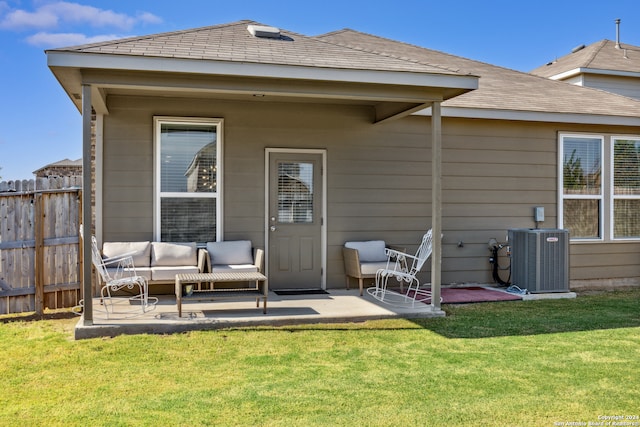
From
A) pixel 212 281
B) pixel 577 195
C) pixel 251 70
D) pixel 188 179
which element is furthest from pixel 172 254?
pixel 577 195

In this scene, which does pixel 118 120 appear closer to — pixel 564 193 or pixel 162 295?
pixel 162 295

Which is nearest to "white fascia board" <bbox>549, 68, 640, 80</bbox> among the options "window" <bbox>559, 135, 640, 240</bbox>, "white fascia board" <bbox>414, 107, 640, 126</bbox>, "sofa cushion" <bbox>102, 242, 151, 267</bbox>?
"window" <bbox>559, 135, 640, 240</bbox>

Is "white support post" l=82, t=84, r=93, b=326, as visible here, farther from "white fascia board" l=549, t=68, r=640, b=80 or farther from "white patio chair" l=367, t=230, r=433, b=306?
"white fascia board" l=549, t=68, r=640, b=80

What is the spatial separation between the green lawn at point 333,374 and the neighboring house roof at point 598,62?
7577mm

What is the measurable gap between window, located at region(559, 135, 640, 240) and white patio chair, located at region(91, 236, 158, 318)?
6210 millimetres

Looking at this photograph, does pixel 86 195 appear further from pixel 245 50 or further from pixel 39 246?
pixel 245 50

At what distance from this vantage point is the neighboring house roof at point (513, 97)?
8.48 metres

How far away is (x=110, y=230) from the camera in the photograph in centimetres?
731

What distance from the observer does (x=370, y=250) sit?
803 centimetres

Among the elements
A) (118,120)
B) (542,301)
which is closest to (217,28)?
(118,120)

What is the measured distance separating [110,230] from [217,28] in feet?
9.25

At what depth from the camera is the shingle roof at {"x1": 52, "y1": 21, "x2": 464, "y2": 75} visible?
5645 millimetres

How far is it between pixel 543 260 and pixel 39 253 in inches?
248

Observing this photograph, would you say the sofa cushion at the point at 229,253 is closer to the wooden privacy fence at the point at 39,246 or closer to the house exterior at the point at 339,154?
the house exterior at the point at 339,154
